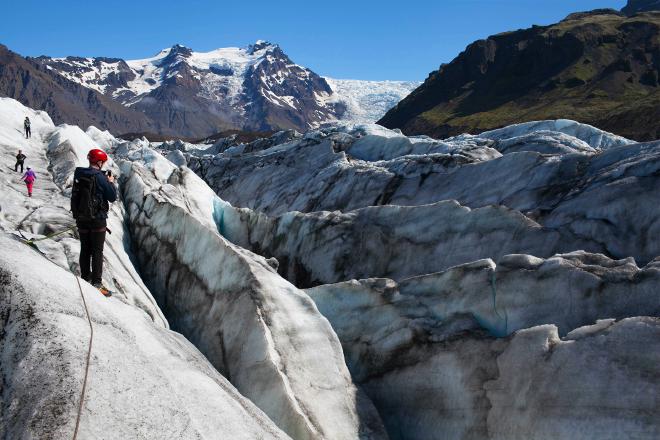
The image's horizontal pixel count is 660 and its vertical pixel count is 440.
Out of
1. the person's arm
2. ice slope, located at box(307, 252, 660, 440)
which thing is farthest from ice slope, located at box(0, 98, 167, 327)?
ice slope, located at box(307, 252, 660, 440)

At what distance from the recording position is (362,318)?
46.5ft

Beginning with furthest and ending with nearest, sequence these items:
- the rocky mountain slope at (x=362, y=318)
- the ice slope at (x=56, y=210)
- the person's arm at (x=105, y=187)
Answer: the ice slope at (x=56, y=210) → the person's arm at (x=105, y=187) → the rocky mountain slope at (x=362, y=318)

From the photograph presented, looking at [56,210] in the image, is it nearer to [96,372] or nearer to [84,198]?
[84,198]

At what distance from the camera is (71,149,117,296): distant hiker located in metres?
10.9

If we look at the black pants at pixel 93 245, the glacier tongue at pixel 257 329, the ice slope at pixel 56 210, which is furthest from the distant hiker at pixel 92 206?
the glacier tongue at pixel 257 329

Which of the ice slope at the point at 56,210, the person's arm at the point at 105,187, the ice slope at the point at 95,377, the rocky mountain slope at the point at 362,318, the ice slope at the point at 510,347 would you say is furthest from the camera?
the ice slope at the point at 56,210

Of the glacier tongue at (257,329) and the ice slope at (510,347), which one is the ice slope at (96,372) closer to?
the glacier tongue at (257,329)

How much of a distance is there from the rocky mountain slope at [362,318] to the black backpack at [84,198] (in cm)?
125

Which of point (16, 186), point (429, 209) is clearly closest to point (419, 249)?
point (429, 209)

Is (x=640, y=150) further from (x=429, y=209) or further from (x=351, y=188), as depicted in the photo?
(x=351, y=188)

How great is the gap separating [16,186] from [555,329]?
19390 mm

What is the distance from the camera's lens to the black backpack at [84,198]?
1093cm

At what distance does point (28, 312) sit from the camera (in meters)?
8.80

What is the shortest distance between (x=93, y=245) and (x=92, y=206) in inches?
33.8
